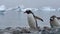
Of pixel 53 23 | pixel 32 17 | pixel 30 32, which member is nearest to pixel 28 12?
pixel 32 17

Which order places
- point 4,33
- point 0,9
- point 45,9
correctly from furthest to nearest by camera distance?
point 45,9 → point 0,9 → point 4,33

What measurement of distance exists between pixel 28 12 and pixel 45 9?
2331 cm

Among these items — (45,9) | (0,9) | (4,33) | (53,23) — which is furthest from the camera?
(45,9)

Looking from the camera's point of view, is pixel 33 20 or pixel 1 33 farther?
pixel 33 20

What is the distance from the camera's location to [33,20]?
7.23 metres

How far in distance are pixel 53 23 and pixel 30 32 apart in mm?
1452

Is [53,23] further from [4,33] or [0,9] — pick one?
[0,9]

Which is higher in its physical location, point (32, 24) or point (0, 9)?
point (0, 9)

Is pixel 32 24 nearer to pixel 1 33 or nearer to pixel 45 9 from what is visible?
pixel 1 33

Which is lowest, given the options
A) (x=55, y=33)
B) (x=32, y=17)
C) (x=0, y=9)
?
(x=55, y=33)

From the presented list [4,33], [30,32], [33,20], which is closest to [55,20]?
[33,20]

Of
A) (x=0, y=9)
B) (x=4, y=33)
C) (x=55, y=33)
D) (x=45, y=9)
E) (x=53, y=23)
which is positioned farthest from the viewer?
(x=45, y=9)

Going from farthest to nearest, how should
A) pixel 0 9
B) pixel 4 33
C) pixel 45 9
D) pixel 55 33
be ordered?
pixel 45 9 < pixel 0 9 < pixel 4 33 < pixel 55 33

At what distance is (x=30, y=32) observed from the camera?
584 centimetres
